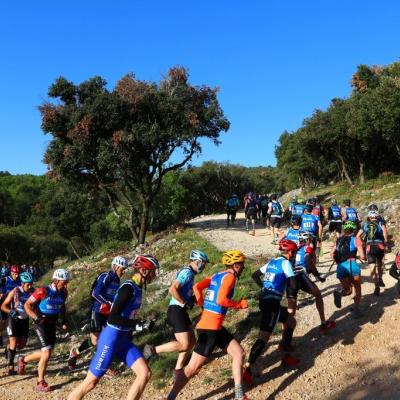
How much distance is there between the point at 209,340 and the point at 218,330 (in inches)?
7.2

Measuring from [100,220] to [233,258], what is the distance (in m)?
48.5

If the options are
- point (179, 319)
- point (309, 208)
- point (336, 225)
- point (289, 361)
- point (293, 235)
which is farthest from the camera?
point (336, 225)

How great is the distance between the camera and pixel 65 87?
2189 cm

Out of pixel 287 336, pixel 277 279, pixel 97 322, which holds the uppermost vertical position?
pixel 277 279

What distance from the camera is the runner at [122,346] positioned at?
219 inches

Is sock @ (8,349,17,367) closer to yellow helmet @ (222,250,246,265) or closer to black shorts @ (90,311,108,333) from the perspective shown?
black shorts @ (90,311,108,333)

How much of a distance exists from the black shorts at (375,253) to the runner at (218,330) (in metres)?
4.98

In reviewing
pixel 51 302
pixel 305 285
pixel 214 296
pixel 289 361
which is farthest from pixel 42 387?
pixel 305 285

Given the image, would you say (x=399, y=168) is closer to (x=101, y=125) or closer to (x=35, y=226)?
(x=101, y=125)

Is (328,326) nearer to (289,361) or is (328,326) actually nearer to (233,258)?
(289,361)

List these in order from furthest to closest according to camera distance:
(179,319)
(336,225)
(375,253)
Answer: (336,225) < (375,253) < (179,319)

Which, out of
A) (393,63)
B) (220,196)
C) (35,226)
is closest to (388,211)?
(393,63)

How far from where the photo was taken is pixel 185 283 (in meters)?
6.97

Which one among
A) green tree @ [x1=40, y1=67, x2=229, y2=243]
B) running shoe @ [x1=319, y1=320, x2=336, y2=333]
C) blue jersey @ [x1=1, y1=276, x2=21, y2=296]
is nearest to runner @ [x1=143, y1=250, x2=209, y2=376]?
running shoe @ [x1=319, y1=320, x2=336, y2=333]
